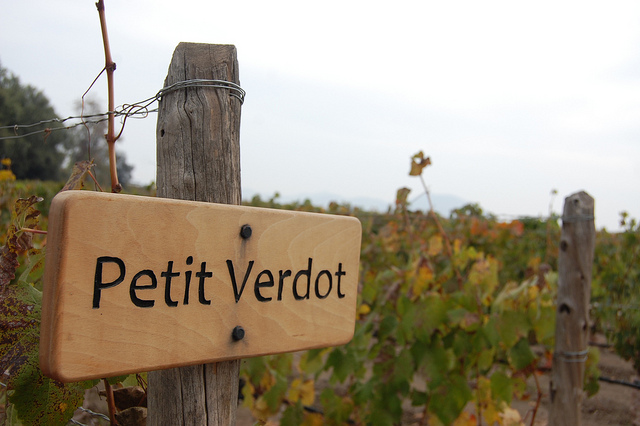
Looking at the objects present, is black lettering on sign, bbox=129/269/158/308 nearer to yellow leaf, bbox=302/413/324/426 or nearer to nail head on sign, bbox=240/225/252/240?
nail head on sign, bbox=240/225/252/240

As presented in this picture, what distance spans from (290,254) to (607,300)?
5.04 meters

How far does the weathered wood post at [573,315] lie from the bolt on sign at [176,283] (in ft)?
5.03

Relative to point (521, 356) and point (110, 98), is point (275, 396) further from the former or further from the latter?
point (110, 98)

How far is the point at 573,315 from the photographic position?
85.0 inches

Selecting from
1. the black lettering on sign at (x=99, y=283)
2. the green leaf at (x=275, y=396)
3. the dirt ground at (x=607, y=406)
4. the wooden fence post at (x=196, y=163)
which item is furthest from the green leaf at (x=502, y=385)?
the black lettering on sign at (x=99, y=283)

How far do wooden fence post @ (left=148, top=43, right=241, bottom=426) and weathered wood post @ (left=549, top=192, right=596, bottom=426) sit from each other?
1709 mm

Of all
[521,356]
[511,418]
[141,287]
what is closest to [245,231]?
[141,287]

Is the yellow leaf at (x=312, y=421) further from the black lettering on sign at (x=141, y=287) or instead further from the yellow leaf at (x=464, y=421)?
the black lettering on sign at (x=141, y=287)

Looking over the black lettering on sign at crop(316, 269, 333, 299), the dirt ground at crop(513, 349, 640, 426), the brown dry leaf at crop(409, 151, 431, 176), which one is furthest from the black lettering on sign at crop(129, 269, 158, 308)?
the dirt ground at crop(513, 349, 640, 426)

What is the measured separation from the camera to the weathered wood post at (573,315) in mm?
2143

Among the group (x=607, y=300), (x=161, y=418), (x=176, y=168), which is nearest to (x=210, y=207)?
(x=176, y=168)

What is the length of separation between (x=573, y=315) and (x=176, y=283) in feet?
6.28

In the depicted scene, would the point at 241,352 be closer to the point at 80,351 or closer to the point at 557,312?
the point at 80,351

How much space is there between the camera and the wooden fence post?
3.03 feet
